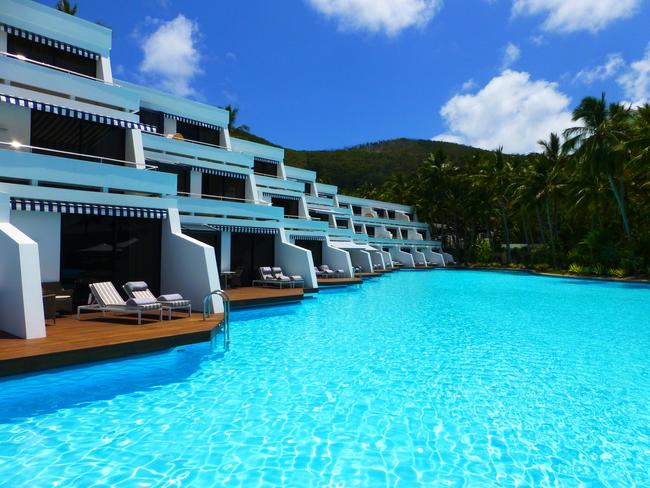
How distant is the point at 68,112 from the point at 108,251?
15.4ft

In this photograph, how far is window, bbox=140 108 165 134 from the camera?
22.7m

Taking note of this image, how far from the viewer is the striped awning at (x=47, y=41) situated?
15.6 meters

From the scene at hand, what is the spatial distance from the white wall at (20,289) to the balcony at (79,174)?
363 centimetres

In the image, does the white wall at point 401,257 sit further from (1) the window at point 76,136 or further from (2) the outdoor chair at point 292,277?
(1) the window at point 76,136

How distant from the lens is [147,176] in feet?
52.1

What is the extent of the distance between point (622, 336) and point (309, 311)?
36.3ft

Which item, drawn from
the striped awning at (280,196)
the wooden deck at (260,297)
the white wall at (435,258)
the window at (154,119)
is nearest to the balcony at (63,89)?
the window at (154,119)

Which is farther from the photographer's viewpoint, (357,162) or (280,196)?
(357,162)

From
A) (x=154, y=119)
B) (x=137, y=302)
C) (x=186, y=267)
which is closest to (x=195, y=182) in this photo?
(x=154, y=119)

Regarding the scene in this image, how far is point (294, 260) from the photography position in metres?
24.8

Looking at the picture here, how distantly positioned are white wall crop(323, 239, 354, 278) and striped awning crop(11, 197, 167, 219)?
18116 mm

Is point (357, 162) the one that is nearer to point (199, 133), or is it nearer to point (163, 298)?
point (199, 133)

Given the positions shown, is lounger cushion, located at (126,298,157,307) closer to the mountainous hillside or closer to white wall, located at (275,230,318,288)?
white wall, located at (275,230,318,288)

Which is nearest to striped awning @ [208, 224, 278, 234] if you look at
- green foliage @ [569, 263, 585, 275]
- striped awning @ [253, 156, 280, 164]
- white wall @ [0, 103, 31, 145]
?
white wall @ [0, 103, 31, 145]
